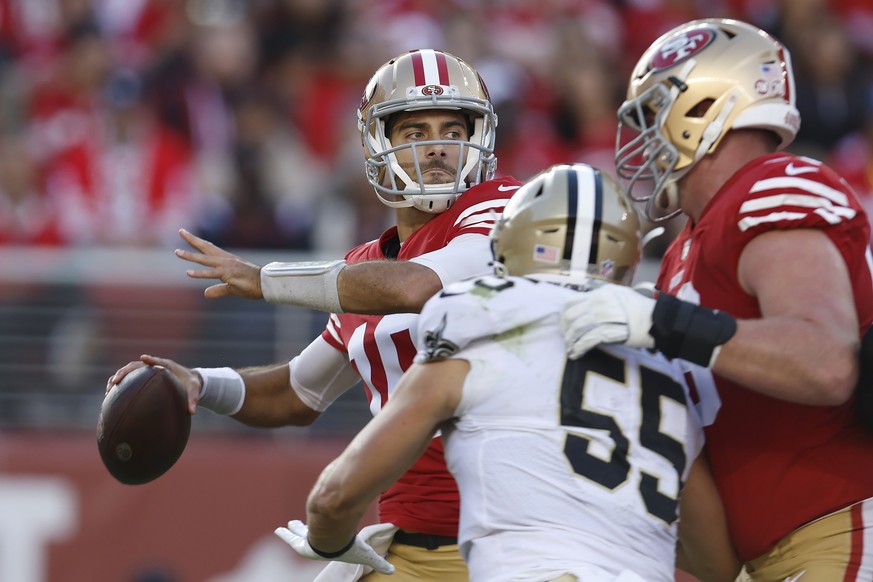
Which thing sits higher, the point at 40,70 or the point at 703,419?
the point at 40,70

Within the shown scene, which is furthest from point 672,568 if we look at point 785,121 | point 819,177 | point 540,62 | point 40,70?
point 40,70

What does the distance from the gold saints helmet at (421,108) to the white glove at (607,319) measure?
1237mm

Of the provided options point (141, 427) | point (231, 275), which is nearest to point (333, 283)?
point (231, 275)

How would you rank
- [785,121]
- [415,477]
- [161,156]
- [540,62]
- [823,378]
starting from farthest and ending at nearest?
[540,62], [161,156], [415,477], [785,121], [823,378]

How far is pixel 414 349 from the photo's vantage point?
153 inches

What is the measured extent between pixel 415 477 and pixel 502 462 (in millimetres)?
1061

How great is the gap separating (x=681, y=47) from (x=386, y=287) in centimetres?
97

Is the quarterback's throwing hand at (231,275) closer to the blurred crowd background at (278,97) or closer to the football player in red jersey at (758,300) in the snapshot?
the football player in red jersey at (758,300)

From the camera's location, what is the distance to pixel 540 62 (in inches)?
336

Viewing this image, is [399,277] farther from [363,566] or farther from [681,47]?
[681,47]

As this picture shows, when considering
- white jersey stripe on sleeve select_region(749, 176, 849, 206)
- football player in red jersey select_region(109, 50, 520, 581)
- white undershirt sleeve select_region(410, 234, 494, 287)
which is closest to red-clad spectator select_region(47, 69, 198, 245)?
football player in red jersey select_region(109, 50, 520, 581)

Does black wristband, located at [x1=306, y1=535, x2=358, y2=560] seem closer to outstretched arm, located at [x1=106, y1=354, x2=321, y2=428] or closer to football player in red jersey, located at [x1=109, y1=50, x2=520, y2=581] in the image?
football player in red jersey, located at [x1=109, y1=50, x2=520, y2=581]

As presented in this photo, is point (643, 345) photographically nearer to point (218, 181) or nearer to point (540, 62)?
point (218, 181)

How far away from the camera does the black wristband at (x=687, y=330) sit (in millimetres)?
2912
